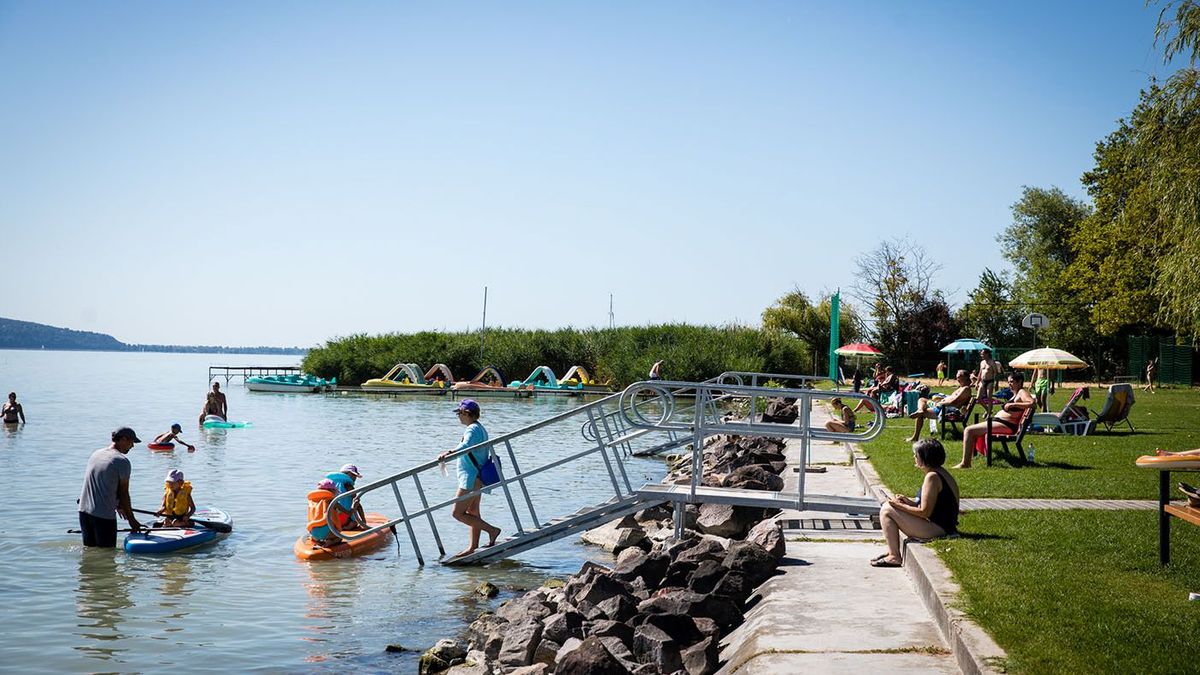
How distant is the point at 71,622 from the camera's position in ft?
37.6

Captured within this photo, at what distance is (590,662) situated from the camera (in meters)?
7.39

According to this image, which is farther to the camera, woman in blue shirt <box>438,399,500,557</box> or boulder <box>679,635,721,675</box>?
woman in blue shirt <box>438,399,500,557</box>

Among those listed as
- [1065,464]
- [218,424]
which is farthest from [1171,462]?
[218,424]

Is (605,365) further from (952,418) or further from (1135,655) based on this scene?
(1135,655)

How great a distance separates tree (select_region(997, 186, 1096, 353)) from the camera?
54.1 meters

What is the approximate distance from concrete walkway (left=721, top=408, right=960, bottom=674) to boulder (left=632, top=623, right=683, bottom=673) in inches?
14.7

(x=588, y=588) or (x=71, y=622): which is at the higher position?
(x=588, y=588)

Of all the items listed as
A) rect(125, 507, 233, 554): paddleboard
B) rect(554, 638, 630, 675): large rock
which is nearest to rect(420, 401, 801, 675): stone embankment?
rect(554, 638, 630, 675): large rock

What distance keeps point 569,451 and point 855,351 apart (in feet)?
51.0

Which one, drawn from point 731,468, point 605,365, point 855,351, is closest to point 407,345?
point 605,365

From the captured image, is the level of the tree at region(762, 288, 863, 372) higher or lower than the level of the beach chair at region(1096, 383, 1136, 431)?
higher

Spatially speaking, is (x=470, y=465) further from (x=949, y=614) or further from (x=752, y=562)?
(x=949, y=614)

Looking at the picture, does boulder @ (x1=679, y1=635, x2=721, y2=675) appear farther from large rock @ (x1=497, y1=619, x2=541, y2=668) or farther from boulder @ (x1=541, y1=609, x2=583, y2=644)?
large rock @ (x1=497, y1=619, x2=541, y2=668)

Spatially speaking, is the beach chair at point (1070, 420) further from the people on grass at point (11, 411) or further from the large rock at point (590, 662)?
the people on grass at point (11, 411)
